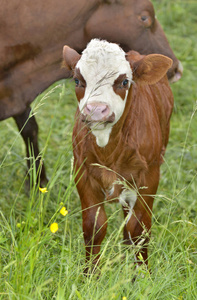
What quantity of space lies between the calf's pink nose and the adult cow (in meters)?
1.52

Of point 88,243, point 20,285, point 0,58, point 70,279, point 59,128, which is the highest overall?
point 0,58

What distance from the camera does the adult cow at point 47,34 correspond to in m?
4.15

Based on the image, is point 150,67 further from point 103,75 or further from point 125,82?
point 103,75

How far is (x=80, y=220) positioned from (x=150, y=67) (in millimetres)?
1551

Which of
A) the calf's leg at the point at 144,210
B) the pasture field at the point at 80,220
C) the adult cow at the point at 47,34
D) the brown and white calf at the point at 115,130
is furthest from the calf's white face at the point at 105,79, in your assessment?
the adult cow at the point at 47,34

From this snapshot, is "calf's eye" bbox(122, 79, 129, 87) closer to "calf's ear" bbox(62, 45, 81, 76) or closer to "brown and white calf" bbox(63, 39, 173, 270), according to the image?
"brown and white calf" bbox(63, 39, 173, 270)

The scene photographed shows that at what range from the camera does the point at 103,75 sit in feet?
9.71

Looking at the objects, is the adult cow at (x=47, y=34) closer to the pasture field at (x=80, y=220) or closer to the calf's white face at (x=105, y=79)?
the pasture field at (x=80, y=220)

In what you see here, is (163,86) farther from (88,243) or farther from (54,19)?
(88,243)

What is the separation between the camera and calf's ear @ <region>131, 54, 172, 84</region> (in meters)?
3.11

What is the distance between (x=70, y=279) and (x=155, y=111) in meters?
1.30

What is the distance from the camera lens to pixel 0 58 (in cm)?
411

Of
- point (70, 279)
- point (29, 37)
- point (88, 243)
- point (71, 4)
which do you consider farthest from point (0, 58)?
point (70, 279)

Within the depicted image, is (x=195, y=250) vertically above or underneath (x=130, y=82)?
underneath
